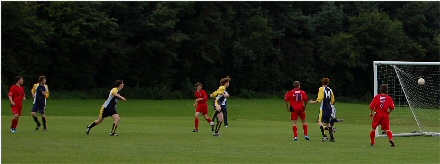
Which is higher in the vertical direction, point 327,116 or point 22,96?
point 22,96

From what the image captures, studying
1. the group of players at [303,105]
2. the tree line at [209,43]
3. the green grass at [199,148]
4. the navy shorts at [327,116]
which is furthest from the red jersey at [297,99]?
the tree line at [209,43]

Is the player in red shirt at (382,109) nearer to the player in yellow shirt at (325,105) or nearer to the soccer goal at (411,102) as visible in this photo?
the player in yellow shirt at (325,105)

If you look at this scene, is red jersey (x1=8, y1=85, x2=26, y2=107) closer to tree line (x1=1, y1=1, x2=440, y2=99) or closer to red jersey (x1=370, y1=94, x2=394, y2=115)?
red jersey (x1=370, y1=94, x2=394, y2=115)

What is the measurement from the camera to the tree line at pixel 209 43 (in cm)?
6047

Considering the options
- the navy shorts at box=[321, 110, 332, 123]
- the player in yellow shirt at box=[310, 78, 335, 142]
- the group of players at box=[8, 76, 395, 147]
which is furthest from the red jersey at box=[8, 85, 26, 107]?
the navy shorts at box=[321, 110, 332, 123]

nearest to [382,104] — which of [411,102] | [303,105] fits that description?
[303,105]

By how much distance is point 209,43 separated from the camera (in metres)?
67.0

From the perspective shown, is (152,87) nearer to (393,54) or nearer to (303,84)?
(303,84)

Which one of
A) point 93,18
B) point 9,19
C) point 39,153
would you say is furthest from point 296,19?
point 39,153

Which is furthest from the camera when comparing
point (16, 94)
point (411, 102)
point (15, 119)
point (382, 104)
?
point (411, 102)

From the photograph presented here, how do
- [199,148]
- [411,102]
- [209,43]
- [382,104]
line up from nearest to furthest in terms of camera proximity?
[199,148], [382,104], [411,102], [209,43]

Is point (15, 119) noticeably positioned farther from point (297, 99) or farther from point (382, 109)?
point (382, 109)

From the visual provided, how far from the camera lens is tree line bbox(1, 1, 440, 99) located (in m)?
60.5

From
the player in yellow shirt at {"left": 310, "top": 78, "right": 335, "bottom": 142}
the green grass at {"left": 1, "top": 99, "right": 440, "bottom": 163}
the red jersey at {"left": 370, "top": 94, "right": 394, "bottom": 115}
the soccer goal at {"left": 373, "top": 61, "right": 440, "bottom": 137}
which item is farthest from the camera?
the soccer goal at {"left": 373, "top": 61, "right": 440, "bottom": 137}
